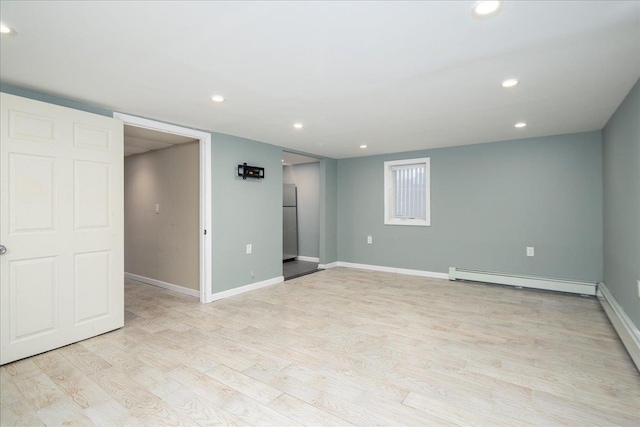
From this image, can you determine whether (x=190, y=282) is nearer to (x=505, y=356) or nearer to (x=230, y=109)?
(x=230, y=109)

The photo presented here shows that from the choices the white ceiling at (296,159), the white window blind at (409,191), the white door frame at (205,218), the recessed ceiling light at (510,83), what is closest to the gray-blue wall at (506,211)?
the white window blind at (409,191)

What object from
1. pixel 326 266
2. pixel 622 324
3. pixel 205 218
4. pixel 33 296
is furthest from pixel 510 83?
pixel 326 266

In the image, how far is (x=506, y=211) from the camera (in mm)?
4902

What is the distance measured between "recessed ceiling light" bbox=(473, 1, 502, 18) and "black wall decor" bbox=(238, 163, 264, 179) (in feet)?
11.4

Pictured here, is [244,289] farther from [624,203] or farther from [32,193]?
[624,203]

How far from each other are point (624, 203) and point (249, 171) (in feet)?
14.0

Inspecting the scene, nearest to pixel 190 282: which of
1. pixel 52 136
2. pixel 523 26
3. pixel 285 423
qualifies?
pixel 52 136

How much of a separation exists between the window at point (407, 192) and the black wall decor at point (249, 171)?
8.22ft

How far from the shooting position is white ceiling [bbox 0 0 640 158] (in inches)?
66.1

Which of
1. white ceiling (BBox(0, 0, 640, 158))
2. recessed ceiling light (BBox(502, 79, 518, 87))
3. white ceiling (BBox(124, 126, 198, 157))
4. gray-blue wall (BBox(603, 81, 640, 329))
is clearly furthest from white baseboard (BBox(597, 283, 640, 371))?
white ceiling (BBox(124, 126, 198, 157))

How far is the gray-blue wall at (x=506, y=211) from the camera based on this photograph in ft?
14.3

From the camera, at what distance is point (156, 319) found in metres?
3.48

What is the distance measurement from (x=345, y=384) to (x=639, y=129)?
9.90ft

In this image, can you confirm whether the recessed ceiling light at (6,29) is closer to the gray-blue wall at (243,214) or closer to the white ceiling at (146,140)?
the white ceiling at (146,140)
